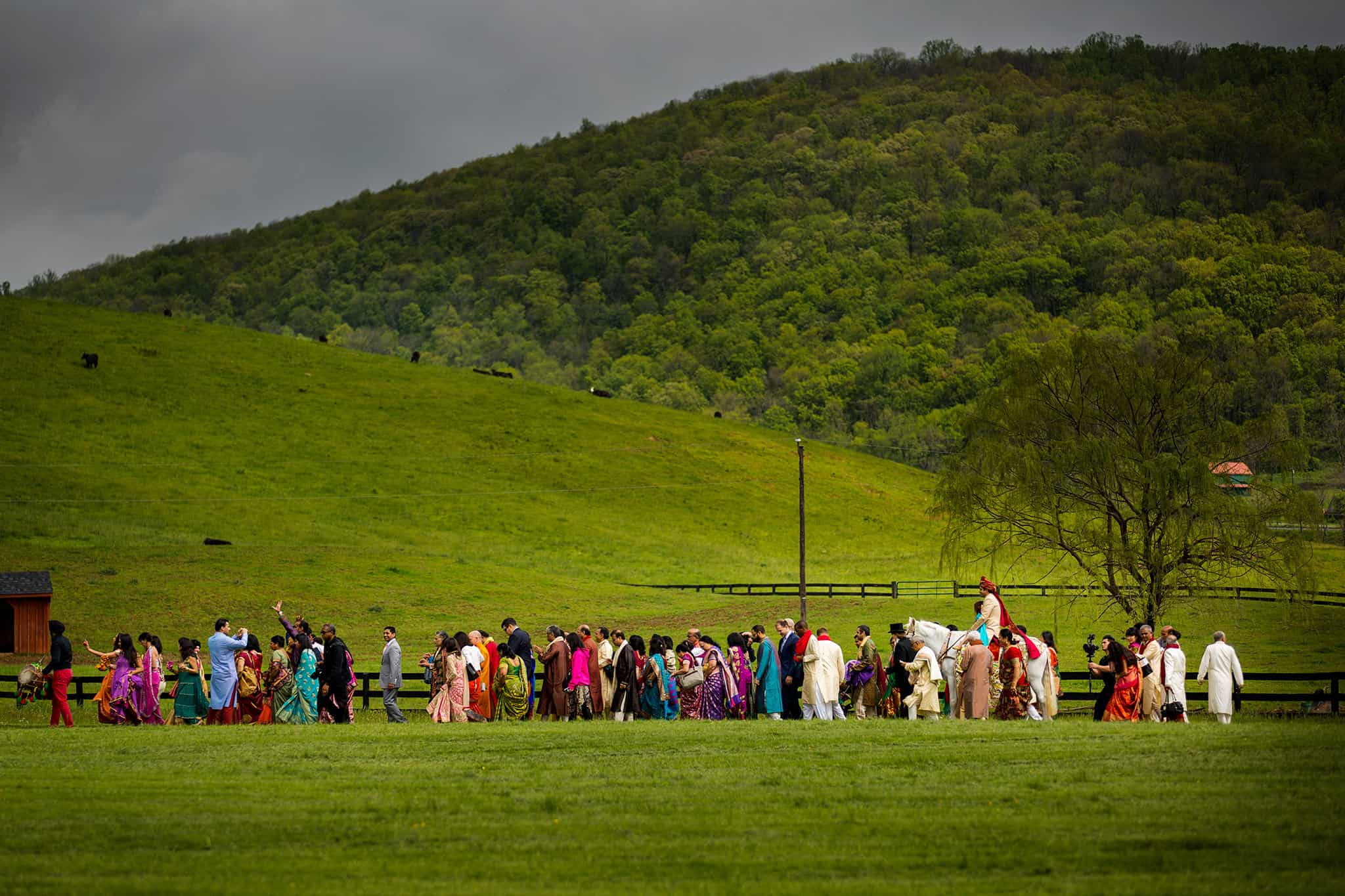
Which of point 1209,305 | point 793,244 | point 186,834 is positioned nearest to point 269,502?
point 186,834

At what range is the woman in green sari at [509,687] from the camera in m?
24.0

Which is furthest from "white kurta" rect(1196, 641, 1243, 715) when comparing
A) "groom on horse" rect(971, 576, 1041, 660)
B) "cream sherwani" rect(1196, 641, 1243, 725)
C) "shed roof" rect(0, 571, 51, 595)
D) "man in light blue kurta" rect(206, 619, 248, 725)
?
"shed roof" rect(0, 571, 51, 595)

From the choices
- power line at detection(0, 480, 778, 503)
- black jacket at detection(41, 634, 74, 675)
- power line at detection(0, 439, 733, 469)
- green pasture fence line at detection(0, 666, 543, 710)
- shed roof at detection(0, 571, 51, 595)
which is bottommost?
green pasture fence line at detection(0, 666, 543, 710)

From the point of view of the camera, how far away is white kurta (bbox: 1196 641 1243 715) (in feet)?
74.7

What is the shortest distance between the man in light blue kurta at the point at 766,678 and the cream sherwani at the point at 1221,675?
722 centimetres

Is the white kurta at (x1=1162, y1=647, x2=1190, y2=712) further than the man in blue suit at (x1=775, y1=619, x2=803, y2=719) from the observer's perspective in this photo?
No

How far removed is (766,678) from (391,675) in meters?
6.84

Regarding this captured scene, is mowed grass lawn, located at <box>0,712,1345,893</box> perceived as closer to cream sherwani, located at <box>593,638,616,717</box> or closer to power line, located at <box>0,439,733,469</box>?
cream sherwani, located at <box>593,638,616,717</box>

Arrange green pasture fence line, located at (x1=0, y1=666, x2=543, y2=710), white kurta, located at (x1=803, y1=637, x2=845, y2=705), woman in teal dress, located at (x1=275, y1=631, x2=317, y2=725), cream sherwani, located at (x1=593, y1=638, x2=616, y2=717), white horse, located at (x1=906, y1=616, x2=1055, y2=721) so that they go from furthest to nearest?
green pasture fence line, located at (x1=0, y1=666, x2=543, y2=710) < cream sherwani, located at (x1=593, y1=638, x2=616, y2=717) < woman in teal dress, located at (x1=275, y1=631, x2=317, y2=725) < white kurta, located at (x1=803, y1=637, x2=845, y2=705) < white horse, located at (x1=906, y1=616, x2=1055, y2=721)

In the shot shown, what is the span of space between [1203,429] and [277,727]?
1071 inches

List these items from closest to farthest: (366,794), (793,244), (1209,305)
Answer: (366,794) → (1209,305) → (793,244)

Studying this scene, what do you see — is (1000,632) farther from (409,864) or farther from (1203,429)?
(1203,429)

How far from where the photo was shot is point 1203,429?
3778 centimetres

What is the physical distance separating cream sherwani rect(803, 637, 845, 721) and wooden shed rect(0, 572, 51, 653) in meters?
29.1
